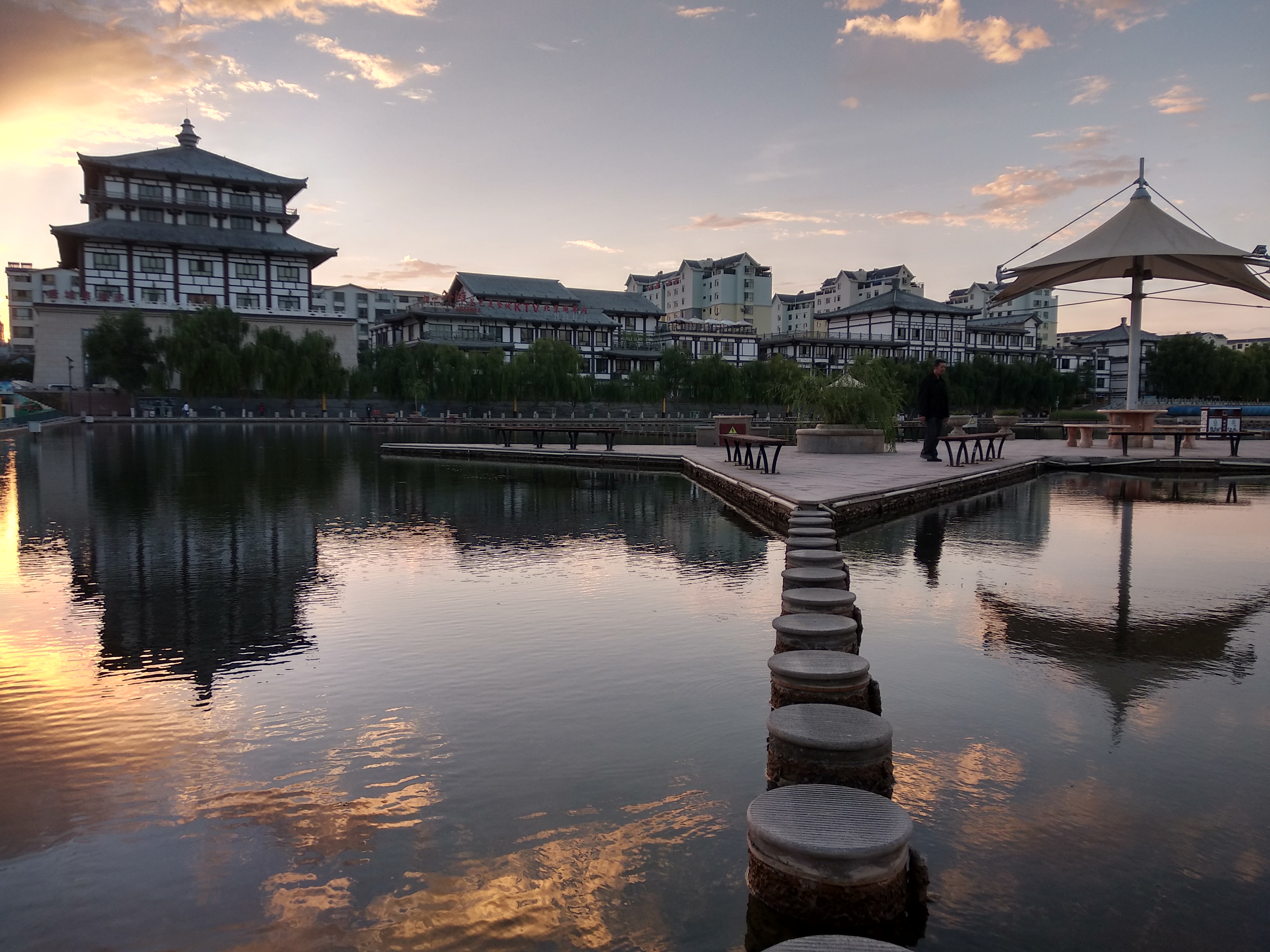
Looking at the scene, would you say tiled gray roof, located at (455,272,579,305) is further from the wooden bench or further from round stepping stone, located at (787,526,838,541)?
round stepping stone, located at (787,526,838,541)

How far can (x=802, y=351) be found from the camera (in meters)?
80.7

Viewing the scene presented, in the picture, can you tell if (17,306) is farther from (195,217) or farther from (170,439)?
(170,439)

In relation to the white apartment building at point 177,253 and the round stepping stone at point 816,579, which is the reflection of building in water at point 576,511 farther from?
the white apartment building at point 177,253

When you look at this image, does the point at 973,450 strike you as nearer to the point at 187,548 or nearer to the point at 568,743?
the point at 187,548

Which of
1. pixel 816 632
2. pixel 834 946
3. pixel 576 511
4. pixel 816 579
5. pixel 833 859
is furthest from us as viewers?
pixel 576 511

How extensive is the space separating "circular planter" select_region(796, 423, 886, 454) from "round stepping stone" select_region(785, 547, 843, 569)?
647 inches

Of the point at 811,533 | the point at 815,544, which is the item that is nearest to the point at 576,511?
the point at 811,533

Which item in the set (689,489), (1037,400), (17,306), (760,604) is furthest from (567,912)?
(17,306)

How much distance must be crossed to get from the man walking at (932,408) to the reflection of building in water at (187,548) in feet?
39.9

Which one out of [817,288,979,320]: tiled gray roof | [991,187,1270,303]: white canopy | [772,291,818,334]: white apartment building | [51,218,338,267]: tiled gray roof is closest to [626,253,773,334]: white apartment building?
[772,291,818,334]: white apartment building

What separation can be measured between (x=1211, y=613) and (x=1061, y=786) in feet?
13.2

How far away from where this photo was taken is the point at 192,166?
59.8m

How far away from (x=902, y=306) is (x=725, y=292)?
25697 millimetres

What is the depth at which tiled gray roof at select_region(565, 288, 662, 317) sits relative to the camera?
76.6 meters
